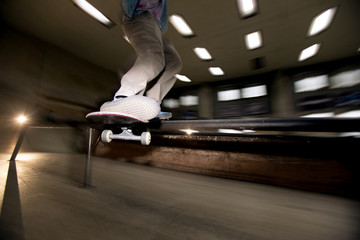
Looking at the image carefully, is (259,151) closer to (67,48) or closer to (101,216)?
(101,216)

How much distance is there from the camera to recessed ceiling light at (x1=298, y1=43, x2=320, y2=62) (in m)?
4.59

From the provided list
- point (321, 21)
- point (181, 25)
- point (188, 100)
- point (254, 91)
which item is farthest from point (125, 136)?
point (321, 21)

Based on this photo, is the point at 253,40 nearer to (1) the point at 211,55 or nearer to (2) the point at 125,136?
(1) the point at 211,55

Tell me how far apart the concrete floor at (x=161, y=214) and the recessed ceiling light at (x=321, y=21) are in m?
4.86

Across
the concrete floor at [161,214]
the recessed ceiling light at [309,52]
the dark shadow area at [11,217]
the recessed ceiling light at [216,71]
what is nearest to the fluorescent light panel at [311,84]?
the recessed ceiling light at [309,52]

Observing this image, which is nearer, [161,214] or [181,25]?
[161,214]

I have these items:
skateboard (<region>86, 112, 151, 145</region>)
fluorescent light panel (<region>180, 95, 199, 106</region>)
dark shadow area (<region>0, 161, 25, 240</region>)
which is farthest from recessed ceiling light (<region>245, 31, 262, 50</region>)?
dark shadow area (<region>0, 161, 25, 240</region>)

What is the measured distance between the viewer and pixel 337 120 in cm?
59

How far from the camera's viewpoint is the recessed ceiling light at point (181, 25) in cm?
347

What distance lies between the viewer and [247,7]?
3.38m

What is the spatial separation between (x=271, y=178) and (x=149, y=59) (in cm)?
111

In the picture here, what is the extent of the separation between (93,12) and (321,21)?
6.11 metres

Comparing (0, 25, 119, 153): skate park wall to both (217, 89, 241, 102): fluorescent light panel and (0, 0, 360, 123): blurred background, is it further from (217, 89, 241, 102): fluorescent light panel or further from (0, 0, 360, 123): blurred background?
(217, 89, 241, 102): fluorescent light panel

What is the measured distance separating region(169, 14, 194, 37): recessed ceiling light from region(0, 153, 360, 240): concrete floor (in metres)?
3.90
